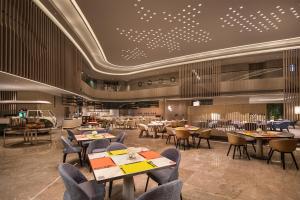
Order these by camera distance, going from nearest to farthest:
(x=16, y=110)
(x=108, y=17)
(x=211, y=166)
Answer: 1. (x=211, y=166)
2. (x=108, y=17)
3. (x=16, y=110)

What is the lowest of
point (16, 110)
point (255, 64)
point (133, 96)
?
point (16, 110)

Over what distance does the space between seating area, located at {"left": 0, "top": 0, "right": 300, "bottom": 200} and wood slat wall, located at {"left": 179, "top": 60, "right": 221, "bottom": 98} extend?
80 millimetres

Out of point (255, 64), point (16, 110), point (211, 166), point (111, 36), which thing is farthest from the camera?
point (255, 64)

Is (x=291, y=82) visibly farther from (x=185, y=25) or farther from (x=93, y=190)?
(x=93, y=190)

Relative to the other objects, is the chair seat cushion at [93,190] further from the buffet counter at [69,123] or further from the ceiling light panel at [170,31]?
the buffet counter at [69,123]

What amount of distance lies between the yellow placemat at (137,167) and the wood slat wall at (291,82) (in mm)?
11559

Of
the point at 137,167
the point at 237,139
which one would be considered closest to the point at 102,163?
the point at 137,167

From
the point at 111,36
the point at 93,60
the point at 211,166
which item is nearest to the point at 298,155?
the point at 211,166

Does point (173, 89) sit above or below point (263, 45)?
below

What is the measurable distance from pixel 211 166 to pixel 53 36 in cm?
942

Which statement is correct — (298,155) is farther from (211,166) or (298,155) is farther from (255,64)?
(255,64)

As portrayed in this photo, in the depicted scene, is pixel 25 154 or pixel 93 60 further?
pixel 93 60

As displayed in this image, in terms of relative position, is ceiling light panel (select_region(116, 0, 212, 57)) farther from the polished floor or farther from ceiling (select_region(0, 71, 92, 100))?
the polished floor

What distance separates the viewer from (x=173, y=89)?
1594 centimetres
